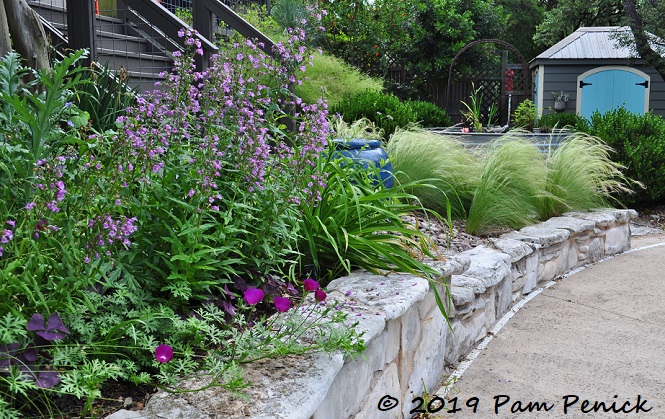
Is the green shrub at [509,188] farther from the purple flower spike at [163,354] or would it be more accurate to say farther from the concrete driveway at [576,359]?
the purple flower spike at [163,354]

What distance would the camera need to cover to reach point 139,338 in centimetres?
215

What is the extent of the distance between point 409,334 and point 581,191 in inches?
160

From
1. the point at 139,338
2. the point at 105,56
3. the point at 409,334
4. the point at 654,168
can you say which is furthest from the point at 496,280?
the point at 654,168

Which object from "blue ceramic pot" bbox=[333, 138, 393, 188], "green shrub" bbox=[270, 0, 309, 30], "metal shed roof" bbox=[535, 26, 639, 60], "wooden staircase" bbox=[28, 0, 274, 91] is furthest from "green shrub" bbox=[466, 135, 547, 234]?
"metal shed roof" bbox=[535, 26, 639, 60]

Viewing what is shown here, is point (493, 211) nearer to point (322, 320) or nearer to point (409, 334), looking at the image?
point (409, 334)

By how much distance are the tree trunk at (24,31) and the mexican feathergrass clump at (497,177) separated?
8.42 feet

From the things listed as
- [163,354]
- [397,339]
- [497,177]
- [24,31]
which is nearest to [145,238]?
[163,354]

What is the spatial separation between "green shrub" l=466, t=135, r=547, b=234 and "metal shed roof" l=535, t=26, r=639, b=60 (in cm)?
1017

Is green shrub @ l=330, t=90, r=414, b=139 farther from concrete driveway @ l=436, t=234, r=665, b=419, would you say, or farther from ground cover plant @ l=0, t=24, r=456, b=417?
ground cover plant @ l=0, t=24, r=456, b=417

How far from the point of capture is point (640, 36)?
478 inches

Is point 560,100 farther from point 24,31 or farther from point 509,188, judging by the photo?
point 24,31

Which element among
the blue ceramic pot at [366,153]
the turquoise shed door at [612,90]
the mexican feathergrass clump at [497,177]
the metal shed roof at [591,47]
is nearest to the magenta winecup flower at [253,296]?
the blue ceramic pot at [366,153]

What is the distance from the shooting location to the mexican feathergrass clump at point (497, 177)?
18.1 feet

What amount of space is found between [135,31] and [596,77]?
11.1 m
